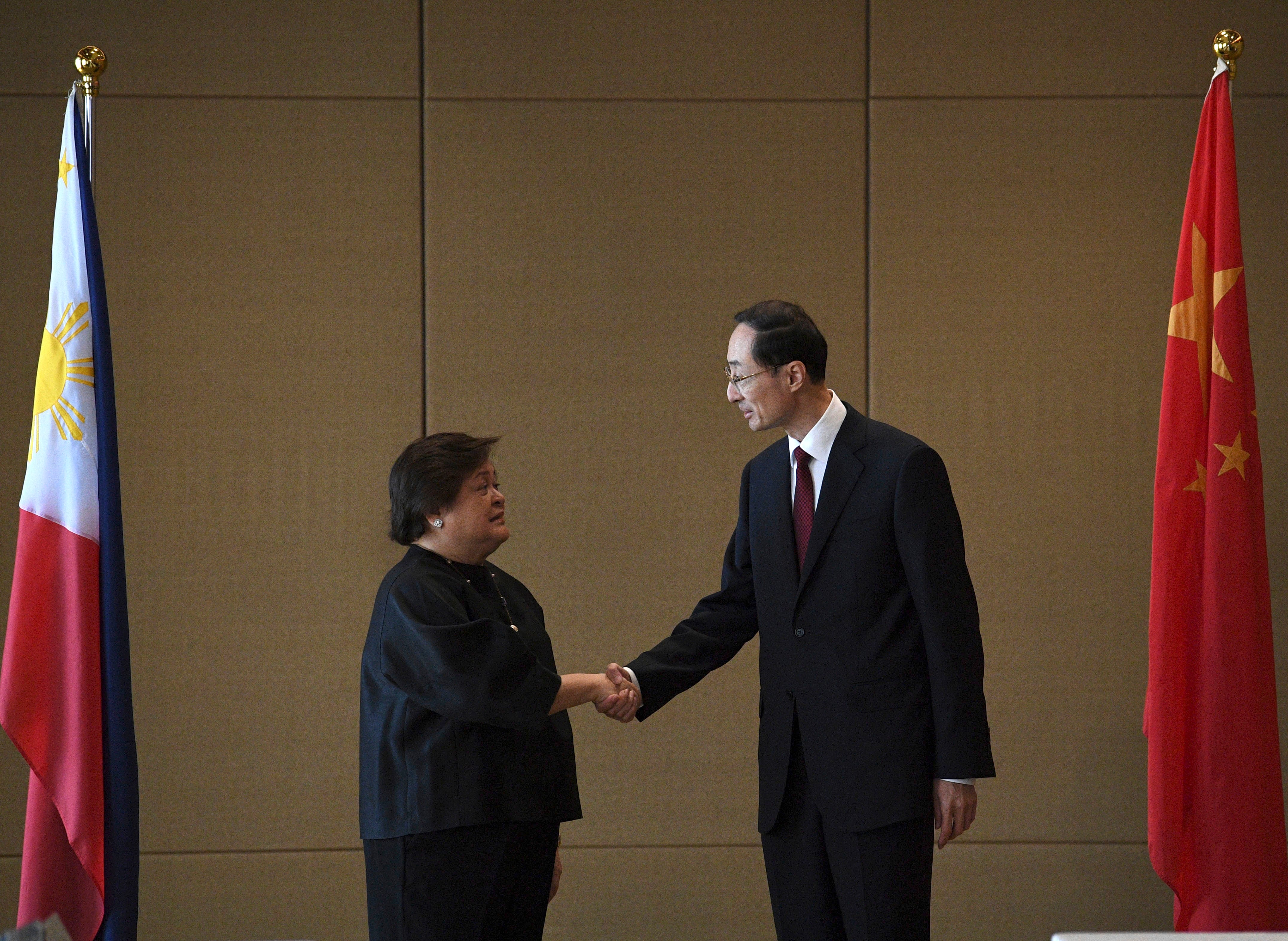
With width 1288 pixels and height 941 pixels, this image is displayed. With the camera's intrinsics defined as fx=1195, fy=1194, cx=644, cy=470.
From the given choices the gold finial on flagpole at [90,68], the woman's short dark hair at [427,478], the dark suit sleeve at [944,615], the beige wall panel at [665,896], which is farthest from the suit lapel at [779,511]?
the gold finial on flagpole at [90,68]

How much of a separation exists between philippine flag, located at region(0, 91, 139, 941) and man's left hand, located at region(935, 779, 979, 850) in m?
1.82

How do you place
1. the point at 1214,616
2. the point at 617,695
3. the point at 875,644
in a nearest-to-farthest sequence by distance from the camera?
the point at 875,644, the point at 617,695, the point at 1214,616

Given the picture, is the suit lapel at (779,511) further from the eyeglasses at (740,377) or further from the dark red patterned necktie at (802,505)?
the eyeglasses at (740,377)

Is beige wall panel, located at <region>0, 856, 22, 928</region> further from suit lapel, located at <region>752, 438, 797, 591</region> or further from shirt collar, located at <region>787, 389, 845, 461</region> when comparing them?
shirt collar, located at <region>787, 389, 845, 461</region>

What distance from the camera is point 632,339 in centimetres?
393

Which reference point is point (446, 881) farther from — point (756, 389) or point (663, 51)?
point (663, 51)

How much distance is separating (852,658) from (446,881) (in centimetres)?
94

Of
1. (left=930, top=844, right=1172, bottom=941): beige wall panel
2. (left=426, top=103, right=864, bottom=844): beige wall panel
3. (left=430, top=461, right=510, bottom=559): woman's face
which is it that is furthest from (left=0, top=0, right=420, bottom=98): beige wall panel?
(left=930, top=844, right=1172, bottom=941): beige wall panel

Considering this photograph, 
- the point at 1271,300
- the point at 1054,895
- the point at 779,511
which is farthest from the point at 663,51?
the point at 1054,895

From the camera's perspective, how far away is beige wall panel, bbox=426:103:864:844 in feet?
12.8

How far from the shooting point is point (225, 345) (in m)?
3.89

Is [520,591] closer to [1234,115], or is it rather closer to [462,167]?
[462,167]

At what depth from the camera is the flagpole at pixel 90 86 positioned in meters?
2.91

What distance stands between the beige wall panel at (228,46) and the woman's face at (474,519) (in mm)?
1872
